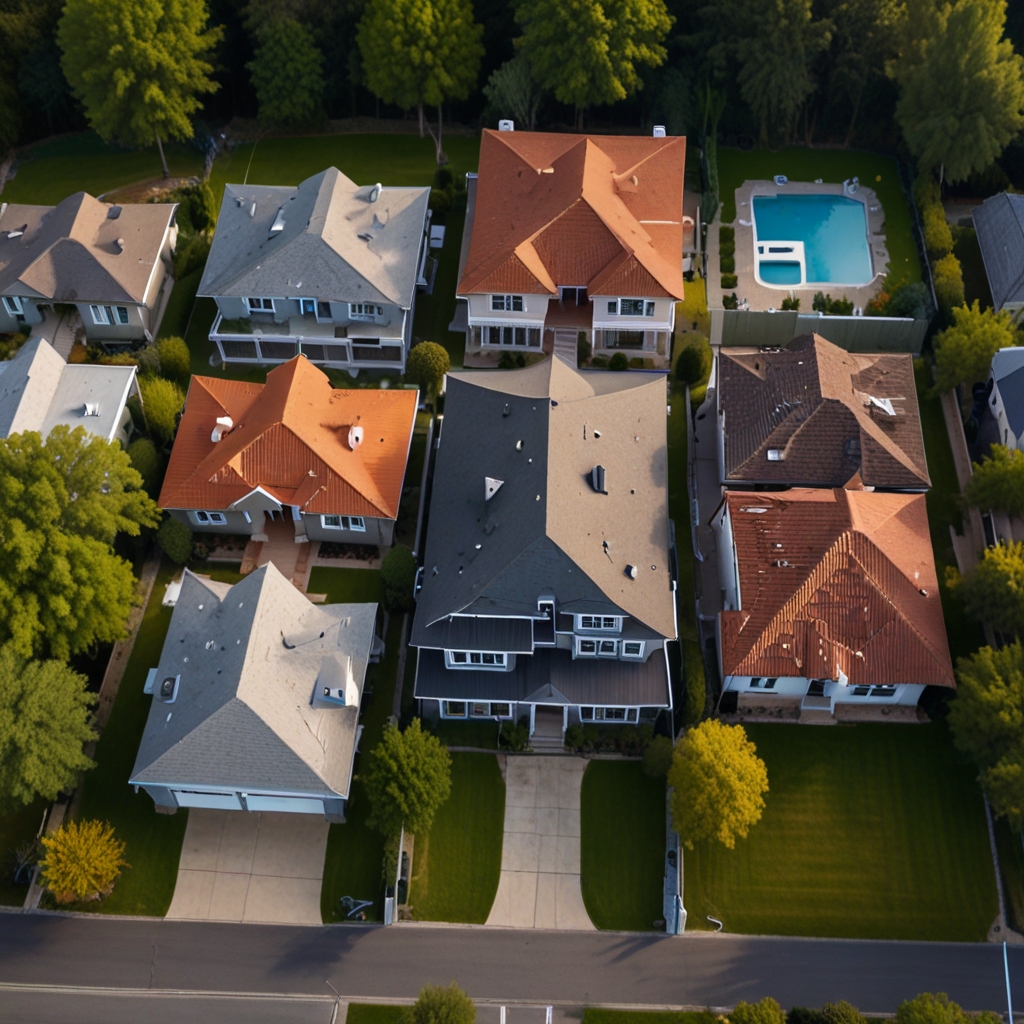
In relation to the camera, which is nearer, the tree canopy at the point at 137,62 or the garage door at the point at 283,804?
the garage door at the point at 283,804

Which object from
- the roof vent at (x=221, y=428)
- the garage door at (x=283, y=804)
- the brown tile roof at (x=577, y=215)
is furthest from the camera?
the brown tile roof at (x=577, y=215)

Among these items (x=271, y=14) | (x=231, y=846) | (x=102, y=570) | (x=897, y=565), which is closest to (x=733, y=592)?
(x=897, y=565)

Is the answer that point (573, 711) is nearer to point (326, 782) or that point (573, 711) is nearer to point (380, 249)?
point (326, 782)

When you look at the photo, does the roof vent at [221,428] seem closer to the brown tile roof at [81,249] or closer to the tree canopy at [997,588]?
the brown tile roof at [81,249]

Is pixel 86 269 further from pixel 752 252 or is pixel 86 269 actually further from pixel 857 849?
pixel 857 849

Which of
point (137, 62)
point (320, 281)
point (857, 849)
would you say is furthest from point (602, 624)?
point (137, 62)

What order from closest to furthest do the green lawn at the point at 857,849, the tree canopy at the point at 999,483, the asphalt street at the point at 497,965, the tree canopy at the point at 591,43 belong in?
the asphalt street at the point at 497,965 < the green lawn at the point at 857,849 < the tree canopy at the point at 999,483 < the tree canopy at the point at 591,43

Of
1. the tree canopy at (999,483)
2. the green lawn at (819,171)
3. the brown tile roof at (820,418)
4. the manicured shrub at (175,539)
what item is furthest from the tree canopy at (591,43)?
the manicured shrub at (175,539)
